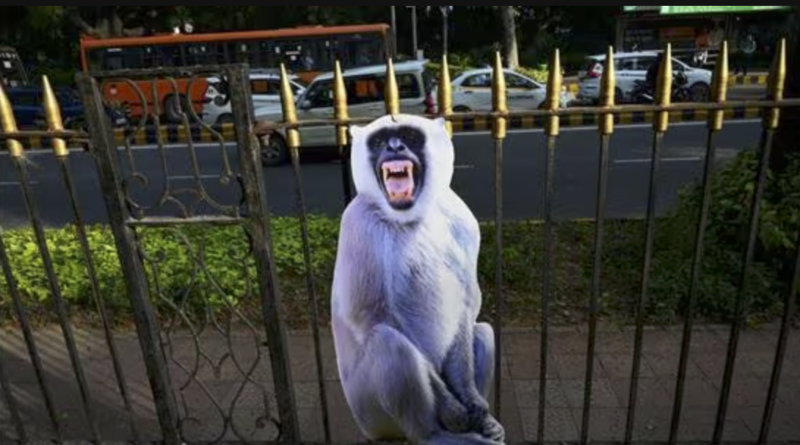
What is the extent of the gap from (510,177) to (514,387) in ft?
Result: 19.8

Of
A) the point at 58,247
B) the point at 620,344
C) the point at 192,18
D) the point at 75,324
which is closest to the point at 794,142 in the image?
the point at 620,344

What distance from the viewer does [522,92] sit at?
12883 mm

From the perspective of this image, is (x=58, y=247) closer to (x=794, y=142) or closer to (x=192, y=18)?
(x=794, y=142)

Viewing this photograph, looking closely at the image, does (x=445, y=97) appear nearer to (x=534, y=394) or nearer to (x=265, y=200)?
(x=265, y=200)

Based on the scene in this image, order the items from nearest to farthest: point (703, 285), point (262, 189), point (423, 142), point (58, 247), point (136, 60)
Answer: point (423, 142)
point (262, 189)
point (703, 285)
point (58, 247)
point (136, 60)

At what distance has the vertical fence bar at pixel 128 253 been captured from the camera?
224 centimetres

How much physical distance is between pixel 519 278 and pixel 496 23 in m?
29.2

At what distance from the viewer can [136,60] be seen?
17359 millimetres

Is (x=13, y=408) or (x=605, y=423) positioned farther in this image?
(x=605, y=423)

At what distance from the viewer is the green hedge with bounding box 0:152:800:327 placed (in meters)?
3.94

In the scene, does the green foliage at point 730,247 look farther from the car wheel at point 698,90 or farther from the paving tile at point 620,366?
the car wheel at point 698,90

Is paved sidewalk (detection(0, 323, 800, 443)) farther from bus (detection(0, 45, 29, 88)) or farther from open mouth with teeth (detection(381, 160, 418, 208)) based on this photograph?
bus (detection(0, 45, 29, 88))

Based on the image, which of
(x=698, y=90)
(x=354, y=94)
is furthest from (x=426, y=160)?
(x=698, y=90)

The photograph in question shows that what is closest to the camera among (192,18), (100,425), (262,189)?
(262,189)
